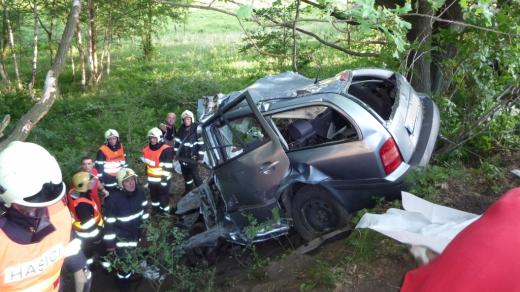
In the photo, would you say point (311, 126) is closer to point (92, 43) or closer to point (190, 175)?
point (190, 175)

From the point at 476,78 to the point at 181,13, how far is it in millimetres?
13603

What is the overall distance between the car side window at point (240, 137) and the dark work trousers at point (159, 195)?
2173 millimetres

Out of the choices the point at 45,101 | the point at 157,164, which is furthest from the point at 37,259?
the point at 157,164

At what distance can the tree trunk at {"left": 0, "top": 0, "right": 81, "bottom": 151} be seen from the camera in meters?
2.94

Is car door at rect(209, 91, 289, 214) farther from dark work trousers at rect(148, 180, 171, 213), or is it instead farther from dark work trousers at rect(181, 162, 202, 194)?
dark work trousers at rect(181, 162, 202, 194)

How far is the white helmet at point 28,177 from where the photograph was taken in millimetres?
2427

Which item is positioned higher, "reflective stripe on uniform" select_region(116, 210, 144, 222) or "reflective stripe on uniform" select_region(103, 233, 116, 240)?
"reflective stripe on uniform" select_region(116, 210, 144, 222)

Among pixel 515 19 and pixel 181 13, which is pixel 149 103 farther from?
pixel 515 19

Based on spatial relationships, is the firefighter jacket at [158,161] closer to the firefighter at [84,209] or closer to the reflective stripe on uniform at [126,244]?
the firefighter at [84,209]

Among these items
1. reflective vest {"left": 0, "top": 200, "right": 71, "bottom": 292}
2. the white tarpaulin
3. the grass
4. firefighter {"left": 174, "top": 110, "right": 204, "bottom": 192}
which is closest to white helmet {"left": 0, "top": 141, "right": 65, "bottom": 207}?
reflective vest {"left": 0, "top": 200, "right": 71, "bottom": 292}

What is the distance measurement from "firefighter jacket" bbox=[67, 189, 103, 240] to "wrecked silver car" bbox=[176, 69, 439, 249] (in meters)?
1.13

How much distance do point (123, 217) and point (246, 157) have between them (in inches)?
60.0

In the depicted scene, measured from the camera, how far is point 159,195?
6.88 m

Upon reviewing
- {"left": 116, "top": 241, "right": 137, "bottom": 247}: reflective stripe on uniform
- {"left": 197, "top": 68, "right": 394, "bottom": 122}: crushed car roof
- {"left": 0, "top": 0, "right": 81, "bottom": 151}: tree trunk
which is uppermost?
{"left": 0, "top": 0, "right": 81, "bottom": 151}: tree trunk
